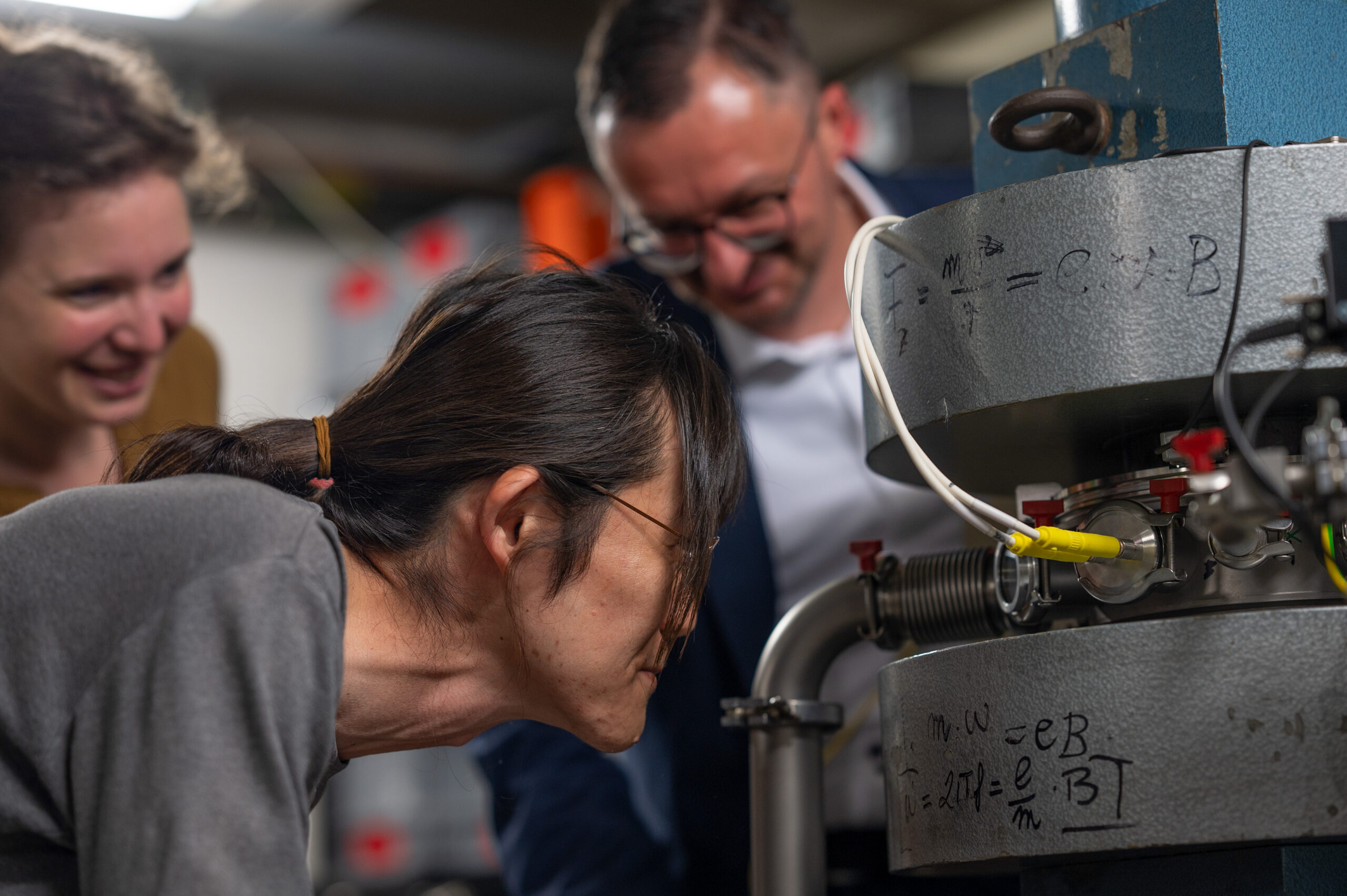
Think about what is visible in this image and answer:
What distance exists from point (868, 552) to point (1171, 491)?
0.31 m

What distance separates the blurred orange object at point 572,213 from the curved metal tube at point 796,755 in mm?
2568

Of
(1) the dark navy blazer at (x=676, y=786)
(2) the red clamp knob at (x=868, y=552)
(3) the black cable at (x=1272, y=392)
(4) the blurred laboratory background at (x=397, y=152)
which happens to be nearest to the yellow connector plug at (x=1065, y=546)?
(3) the black cable at (x=1272, y=392)

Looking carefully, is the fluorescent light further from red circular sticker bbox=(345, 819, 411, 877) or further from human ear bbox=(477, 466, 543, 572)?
human ear bbox=(477, 466, 543, 572)

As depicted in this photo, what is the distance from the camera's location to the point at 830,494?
1.55 metres

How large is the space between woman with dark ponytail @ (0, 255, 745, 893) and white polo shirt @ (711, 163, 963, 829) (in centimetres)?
43

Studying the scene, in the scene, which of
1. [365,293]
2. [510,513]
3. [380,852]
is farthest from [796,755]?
[365,293]

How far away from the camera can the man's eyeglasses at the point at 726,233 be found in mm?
1508

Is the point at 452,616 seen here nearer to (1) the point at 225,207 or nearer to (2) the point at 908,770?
(2) the point at 908,770

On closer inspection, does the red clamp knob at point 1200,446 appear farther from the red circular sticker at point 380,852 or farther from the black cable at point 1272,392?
the red circular sticker at point 380,852

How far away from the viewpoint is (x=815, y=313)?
5.41ft

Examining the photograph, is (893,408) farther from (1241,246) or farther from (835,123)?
(835,123)

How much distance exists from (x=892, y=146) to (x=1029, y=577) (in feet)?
8.68

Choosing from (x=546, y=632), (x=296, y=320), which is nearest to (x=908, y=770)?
(x=546, y=632)

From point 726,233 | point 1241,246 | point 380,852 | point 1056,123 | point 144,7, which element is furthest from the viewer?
point 380,852
